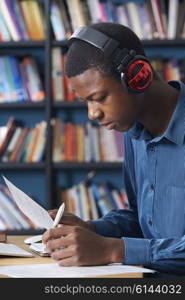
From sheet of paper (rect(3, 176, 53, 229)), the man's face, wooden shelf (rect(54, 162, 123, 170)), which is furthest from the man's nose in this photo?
wooden shelf (rect(54, 162, 123, 170))

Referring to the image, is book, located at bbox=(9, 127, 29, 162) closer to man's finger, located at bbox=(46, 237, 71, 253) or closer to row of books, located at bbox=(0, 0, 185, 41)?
row of books, located at bbox=(0, 0, 185, 41)

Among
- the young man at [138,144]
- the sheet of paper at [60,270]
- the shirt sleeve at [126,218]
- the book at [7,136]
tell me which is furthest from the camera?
the book at [7,136]

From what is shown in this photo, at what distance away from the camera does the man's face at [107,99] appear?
4.99 feet

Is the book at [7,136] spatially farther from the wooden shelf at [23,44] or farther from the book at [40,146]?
the wooden shelf at [23,44]

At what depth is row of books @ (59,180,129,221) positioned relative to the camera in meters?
3.45

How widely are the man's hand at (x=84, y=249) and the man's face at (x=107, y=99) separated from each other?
0.33m

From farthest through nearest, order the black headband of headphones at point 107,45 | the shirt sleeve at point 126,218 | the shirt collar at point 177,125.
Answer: the shirt sleeve at point 126,218, the shirt collar at point 177,125, the black headband of headphones at point 107,45

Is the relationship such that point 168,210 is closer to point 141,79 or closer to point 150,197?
point 150,197

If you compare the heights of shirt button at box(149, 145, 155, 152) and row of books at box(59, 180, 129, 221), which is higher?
shirt button at box(149, 145, 155, 152)

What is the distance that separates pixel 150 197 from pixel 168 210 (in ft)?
0.23

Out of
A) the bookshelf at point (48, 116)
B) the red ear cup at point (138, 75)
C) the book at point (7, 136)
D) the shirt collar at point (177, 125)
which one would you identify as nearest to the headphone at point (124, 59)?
the red ear cup at point (138, 75)

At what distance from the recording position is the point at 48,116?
3.43 meters

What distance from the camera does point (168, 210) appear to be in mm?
1609

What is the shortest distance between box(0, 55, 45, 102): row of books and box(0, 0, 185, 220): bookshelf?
0.04 m
